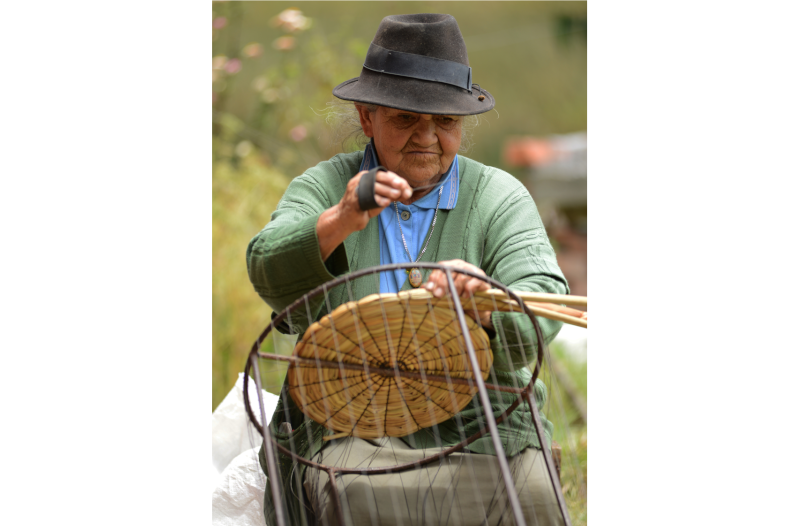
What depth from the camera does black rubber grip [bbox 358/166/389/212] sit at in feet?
4.94


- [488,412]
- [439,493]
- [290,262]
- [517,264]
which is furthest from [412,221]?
[488,412]

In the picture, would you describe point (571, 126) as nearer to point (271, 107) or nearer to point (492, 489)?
point (271, 107)

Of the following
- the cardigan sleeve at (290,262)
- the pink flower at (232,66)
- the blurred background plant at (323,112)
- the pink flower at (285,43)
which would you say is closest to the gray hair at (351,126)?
the blurred background plant at (323,112)

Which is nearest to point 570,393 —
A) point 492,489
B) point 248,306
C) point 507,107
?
point 248,306

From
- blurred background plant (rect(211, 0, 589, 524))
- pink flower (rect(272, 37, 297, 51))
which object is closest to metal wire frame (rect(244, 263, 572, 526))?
blurred background plant (rect(211, 0, 589, 524))

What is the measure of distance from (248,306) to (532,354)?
2350 millimetres

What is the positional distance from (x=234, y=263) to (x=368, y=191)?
8.22 ft

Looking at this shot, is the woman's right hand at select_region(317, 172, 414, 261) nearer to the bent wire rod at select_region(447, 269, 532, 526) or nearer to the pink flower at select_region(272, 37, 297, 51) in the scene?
the bent wire rod at select_region(447, 269, 532, 526)

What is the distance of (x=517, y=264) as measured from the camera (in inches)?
74.4

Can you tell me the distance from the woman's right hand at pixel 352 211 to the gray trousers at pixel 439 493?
61 cm

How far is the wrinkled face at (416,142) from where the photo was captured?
6.35 feet

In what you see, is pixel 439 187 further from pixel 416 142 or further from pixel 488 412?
pixel 488 412

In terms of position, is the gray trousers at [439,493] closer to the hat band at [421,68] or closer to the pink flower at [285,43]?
the hat band at [421,68]

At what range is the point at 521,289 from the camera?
177 cm
